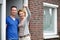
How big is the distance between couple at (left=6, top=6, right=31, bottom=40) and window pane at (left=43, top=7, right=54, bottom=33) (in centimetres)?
266

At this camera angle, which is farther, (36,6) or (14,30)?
(36,6)

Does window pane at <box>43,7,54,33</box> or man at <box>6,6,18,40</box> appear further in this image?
window pane at <box>43,7,54,33</box>

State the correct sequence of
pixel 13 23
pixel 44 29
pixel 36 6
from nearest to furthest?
pixel 13 23 < pixel 36 6 < pixel 44 29

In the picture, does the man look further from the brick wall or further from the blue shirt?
A: the brick wall

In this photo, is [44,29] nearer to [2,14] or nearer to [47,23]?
[47,23]

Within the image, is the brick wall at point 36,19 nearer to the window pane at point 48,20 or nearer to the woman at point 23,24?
the window pane at point 48,20

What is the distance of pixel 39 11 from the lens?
881 cm

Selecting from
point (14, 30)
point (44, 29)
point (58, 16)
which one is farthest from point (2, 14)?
point (58, 16)

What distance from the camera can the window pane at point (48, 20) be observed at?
944cm

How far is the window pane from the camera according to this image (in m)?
9.44

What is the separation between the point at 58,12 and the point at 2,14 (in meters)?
3.97

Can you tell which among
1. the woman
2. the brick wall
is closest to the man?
the woman

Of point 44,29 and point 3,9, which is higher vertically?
point 3,9

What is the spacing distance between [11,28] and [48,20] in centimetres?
342
